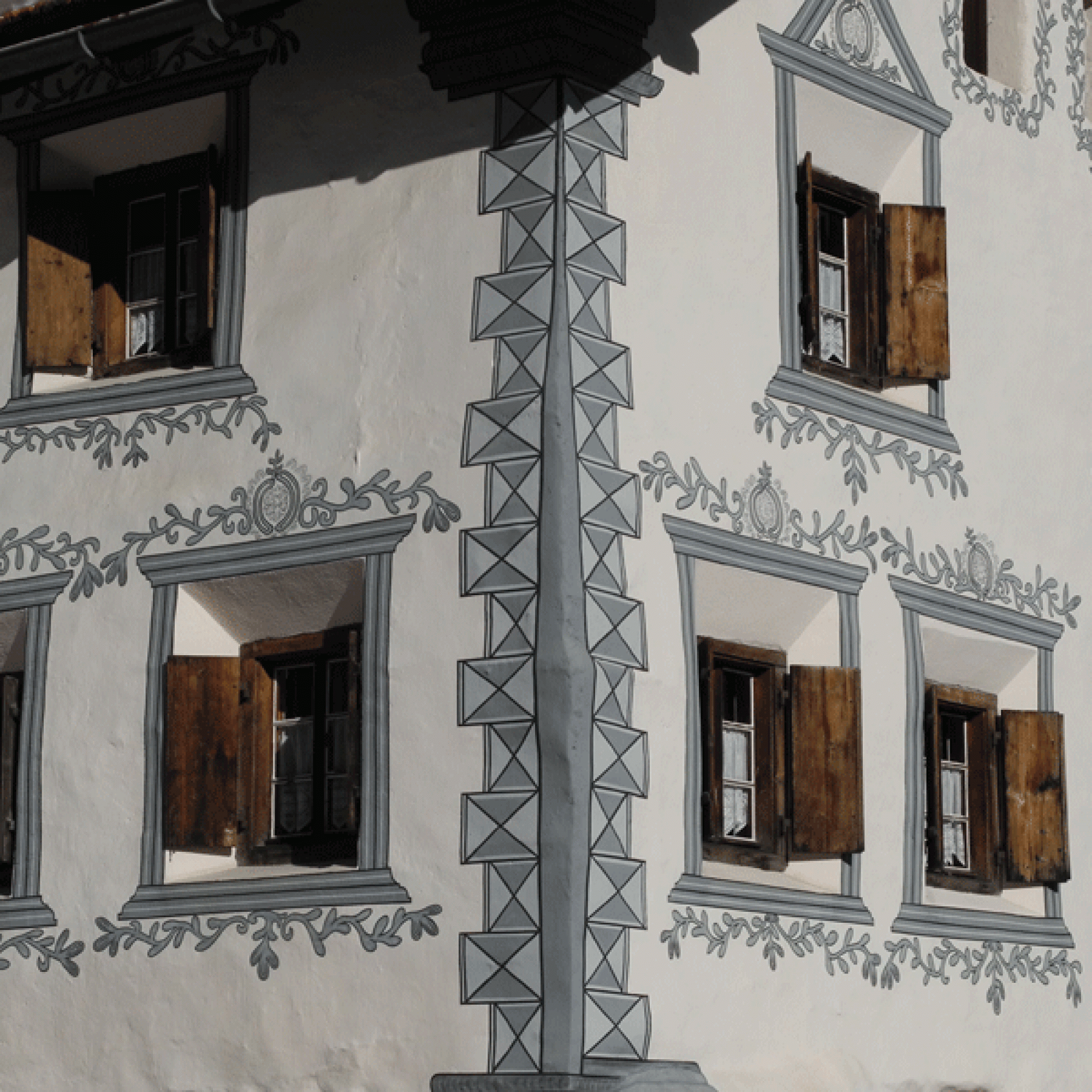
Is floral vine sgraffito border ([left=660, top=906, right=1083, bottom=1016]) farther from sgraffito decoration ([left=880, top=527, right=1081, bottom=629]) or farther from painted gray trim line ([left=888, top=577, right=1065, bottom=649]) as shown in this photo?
sgraffito decoration ([left=880, top=527, right=1081, bottom=629])

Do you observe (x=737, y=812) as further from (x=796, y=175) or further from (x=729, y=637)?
(x=796, y=175)

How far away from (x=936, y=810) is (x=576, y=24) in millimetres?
4544

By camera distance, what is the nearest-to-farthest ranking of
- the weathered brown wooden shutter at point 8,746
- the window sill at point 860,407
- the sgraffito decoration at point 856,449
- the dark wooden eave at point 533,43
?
1. the dark wooden eave at point 533,43
2. the sgraffito decoration at point 856,449
3. the window sill at point 860,407
4. the weathered brown wooden shutter at point 8,746

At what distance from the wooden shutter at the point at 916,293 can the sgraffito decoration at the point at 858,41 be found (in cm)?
81

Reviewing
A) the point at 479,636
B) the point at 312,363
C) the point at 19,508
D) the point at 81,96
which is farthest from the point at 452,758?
the point at 81,96

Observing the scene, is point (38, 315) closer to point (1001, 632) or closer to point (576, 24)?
point (576, 24)

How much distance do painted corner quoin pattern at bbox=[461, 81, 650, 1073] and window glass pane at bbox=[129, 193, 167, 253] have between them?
7.25 feet

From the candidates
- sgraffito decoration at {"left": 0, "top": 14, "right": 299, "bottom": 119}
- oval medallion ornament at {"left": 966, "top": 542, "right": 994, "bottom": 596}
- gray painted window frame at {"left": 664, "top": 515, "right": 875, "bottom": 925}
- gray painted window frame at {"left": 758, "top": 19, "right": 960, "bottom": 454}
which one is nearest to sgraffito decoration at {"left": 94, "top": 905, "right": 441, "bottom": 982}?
gray painted window frame at {"left": 664, "top": 515, "right": 875, "bottom": 925}

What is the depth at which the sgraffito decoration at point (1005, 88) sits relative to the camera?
16.6 m

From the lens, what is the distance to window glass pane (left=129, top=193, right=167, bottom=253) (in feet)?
51.1

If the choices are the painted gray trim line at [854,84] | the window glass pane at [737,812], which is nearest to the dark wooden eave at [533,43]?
the painted gray trim line at [854,84]

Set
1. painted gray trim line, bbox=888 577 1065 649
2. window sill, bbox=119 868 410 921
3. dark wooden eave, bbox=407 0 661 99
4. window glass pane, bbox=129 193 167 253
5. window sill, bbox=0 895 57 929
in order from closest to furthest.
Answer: window sill, bbox=119 868 410 921 < dark wooden eave, bbox=407 0 661 99 < window sill, bbox=0 895 57 929 < painted gray trim line, bbox=888 577 1065 649 < window glass pane, bbox=129 193 167 253

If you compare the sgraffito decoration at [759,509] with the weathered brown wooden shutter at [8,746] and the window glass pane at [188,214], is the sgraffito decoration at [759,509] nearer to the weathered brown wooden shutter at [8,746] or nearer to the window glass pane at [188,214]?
the window glass pane at [188,214]

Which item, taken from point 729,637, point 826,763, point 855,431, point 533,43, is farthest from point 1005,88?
point 826,763
